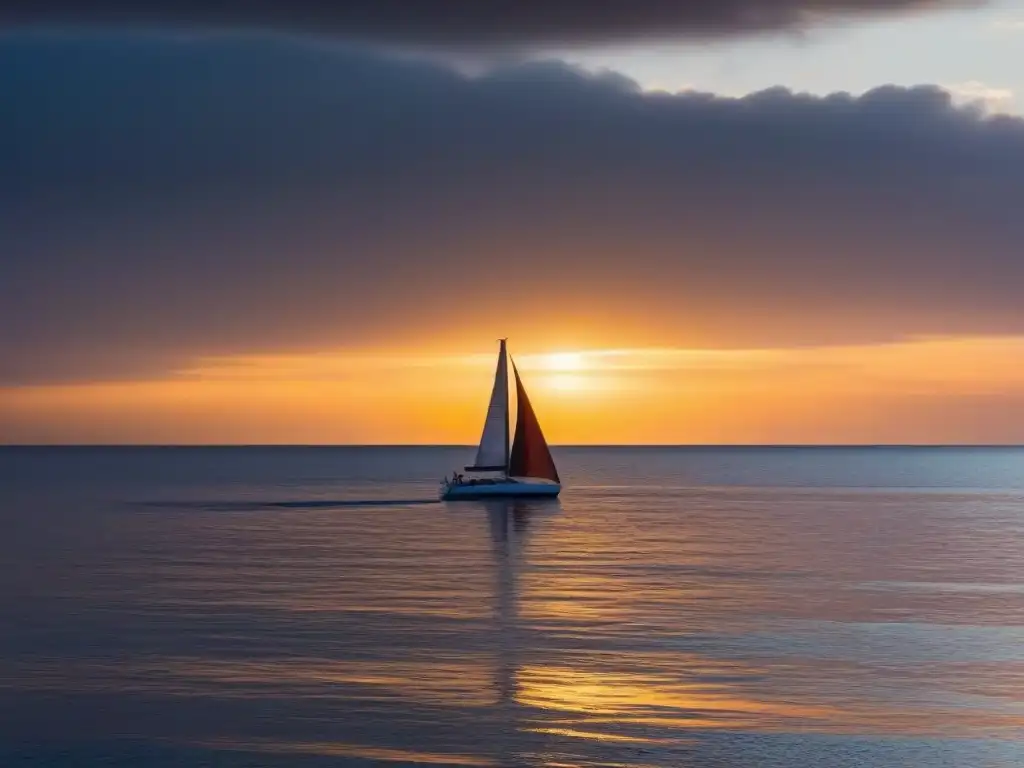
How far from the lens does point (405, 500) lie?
168m

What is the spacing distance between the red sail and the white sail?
121 cm

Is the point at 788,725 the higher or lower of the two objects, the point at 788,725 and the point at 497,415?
the lower

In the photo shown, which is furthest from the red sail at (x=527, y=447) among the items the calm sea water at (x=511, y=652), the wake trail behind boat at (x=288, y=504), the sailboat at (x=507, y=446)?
the calm sea water at (x=511, y=652)

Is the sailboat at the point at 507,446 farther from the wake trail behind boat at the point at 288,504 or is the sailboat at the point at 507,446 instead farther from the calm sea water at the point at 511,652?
the calm sea water at the point at 511,652

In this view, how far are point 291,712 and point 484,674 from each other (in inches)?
300

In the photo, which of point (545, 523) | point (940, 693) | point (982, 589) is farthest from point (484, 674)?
point (545, 523)

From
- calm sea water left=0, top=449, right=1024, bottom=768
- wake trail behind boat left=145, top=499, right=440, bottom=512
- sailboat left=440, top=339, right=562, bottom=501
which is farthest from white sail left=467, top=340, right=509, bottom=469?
calm sea water left=0, top=449, right=1024, bottom=768

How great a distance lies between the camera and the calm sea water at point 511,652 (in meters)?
34.5

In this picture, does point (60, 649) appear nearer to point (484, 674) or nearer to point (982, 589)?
point (484, 674)

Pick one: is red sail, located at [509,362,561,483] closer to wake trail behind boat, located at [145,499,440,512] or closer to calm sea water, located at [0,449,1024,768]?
wake trail behind boat, located at [145,499,440,512]

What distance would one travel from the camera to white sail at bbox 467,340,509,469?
138 meters

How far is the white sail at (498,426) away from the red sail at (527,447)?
3.96ft

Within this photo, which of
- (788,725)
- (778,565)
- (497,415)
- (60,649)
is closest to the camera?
(788,725)

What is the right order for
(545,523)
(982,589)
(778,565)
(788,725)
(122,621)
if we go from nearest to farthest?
(788,725), (122,621), (982,589), (778,565), (545,523)
